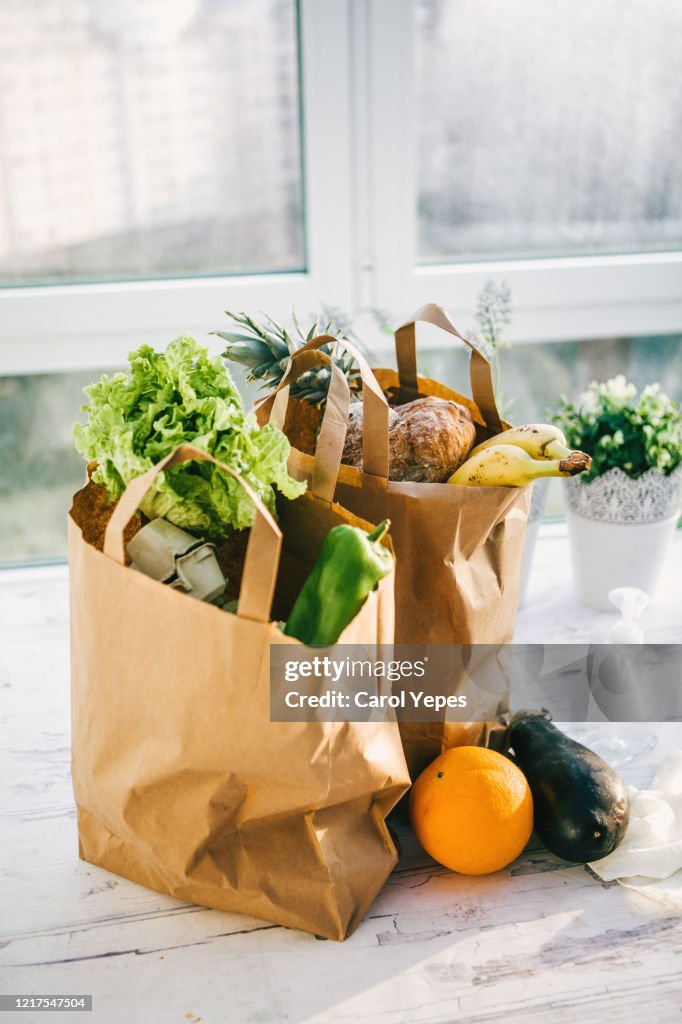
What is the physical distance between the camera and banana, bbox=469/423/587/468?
2.70 ft

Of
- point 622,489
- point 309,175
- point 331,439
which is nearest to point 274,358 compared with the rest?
point 331,439

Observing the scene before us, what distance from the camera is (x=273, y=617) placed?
0.86 meters

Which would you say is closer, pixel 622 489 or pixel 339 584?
pixel 339 584

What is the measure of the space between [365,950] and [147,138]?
124 centimetres

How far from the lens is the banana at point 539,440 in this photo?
0.82 metres

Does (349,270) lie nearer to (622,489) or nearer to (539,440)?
(622,489)

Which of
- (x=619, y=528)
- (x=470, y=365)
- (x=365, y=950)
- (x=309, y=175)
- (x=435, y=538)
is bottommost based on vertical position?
(x=365, y=950)

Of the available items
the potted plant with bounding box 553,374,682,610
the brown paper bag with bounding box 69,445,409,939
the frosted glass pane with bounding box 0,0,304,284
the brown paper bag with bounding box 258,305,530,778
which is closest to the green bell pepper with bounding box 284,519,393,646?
the brown paper bag with bounding box 69,445,409,939

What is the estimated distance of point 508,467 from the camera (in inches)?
32.0

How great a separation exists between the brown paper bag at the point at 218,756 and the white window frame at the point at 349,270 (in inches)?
33.0

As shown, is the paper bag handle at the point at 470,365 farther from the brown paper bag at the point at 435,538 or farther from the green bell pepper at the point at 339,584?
the green bell pepper at the point at 339,584

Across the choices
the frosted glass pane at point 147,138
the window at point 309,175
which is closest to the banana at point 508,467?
the window at point 309,175

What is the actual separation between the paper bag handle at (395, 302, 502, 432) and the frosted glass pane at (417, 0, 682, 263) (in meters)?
0.67

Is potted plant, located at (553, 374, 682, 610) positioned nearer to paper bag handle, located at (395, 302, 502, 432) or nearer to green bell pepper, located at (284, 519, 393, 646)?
paper bag handle, located at (395, 302, 502, 432)
